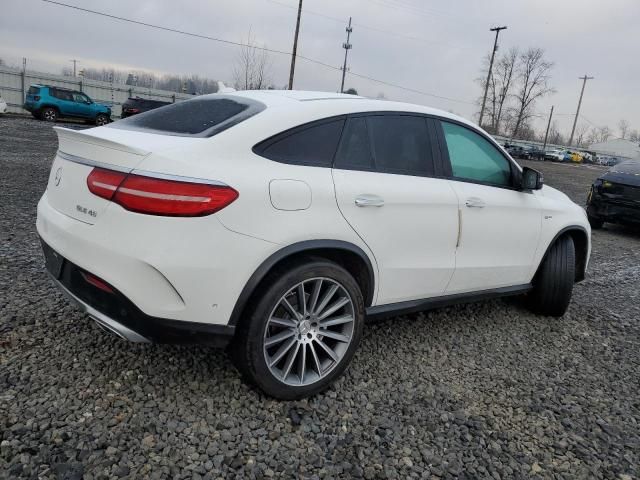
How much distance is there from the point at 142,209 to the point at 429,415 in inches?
71.6

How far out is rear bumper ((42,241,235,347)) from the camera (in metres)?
2.23

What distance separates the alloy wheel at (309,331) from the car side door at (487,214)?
3.27 ft

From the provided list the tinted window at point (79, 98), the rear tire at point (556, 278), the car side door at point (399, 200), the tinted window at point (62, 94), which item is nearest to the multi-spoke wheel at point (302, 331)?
the car side door at point (399, 200)

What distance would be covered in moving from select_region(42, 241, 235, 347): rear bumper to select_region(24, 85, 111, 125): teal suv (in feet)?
77.1

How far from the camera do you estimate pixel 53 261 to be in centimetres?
260

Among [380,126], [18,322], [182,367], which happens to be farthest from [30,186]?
[380,126]

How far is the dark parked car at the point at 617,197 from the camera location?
8.44 m

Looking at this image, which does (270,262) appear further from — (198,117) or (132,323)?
(198,117)

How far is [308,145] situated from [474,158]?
151 centimetres

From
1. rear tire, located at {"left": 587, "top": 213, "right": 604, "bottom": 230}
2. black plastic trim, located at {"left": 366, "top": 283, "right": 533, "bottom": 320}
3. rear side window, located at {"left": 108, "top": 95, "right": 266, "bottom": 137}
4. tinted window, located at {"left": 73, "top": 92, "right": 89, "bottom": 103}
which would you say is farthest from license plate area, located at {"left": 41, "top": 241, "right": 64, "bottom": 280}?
tinted window, located at {"left": 73, "top": 92, "right": 89, "bottom": 103}

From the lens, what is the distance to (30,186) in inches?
309

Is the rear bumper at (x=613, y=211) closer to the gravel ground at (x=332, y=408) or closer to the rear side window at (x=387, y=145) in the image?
the gravel ground at (x=332, y=408)

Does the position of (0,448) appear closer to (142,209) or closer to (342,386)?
(142,209)

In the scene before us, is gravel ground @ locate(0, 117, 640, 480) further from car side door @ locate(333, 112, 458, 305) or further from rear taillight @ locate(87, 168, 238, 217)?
rear taillight @ locate(87, 168, 238, 217)
